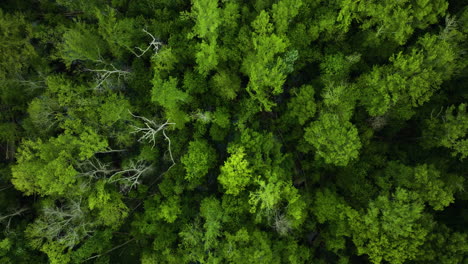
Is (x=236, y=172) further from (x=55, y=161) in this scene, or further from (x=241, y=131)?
(x=55, y=161)

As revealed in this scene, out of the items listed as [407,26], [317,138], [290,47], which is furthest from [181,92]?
[407,26]

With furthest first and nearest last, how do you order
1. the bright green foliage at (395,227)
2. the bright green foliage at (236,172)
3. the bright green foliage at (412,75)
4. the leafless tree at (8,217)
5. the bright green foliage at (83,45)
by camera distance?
the leafless tree at (8,217) < the bright green foliage at (83,45) < the bright green foliage at (236,172) < the bright green foliage at (412,75) < the bright green foliage at (395,227)

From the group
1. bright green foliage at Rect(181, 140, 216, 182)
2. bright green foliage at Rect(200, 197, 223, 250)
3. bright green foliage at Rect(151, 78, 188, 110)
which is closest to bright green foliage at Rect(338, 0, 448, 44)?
bright green foliage at Rect(151, 78, 188, 110)

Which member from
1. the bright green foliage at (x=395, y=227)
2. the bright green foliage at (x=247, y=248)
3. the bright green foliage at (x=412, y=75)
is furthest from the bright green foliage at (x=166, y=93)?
the bright green foliage at (x=395, y=227)

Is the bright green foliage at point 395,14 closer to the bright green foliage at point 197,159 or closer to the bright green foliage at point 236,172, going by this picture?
the bright green foliage at point 236,172

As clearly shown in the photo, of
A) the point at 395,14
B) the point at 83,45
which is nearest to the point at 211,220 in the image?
the point at 83,45

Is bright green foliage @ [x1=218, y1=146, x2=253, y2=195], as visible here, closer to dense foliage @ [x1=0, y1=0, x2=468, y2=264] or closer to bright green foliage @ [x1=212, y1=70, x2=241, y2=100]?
dense foliage @ [x1=0, y1=0, x2=468, y2=264]
